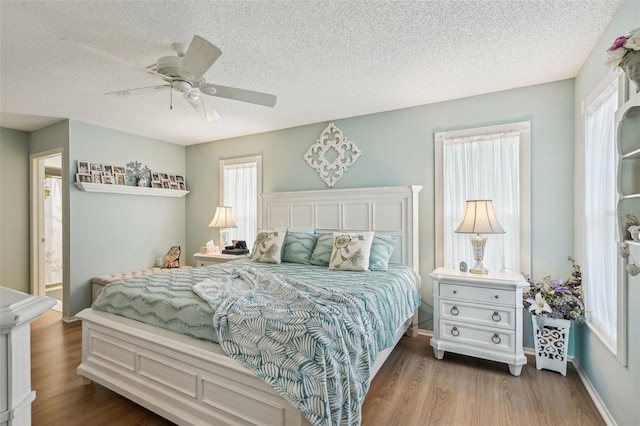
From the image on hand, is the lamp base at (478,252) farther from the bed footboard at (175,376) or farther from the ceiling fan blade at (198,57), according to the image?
the ceiling fan blade at (198,57)

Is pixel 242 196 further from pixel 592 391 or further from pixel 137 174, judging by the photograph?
pixel 592 391

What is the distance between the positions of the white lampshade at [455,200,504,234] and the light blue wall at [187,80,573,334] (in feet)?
1.69

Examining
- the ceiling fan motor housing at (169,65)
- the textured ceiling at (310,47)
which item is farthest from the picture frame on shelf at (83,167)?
the ceiling fan motor housing at (169,65)

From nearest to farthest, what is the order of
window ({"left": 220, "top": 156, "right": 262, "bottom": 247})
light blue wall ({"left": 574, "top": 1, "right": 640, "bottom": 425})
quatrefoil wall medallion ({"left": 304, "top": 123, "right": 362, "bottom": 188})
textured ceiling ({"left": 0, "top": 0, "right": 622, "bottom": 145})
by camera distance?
light blue wall ({"left": 574, "top": 1, "right": 640, "bottom": 425}), textured ceiling ({"left": 0, "top": 0, "right": 622, "bottom": 145}), quatrefoil wall medallion ({"left": 304, "top": 123, "right": 362, "bottom": 188}), window ({"left": 220, "top": 156, "right": 262, "bottom": 247})

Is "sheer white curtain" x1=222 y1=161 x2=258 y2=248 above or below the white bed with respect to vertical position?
above

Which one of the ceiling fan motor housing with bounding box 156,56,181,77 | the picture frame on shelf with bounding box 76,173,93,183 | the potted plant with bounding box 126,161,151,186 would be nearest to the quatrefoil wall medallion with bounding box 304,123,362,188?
the ceiling fan motor housing with bounding box 156,56,181,77

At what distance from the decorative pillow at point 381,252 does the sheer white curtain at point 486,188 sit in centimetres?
59

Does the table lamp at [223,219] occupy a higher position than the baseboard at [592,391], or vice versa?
the table lamp at [223,219]

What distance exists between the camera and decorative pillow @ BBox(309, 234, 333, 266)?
3.33m

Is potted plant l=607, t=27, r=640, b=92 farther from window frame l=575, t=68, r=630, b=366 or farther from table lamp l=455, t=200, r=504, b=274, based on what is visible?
table lamp l=455, t=200, r=504, b=274

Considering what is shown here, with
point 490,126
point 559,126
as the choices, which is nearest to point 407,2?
point 490,126

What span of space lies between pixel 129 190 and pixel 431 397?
14.7 ft

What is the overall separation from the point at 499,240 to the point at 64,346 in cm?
451

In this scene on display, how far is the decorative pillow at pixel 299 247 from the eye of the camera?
3.48 meters
